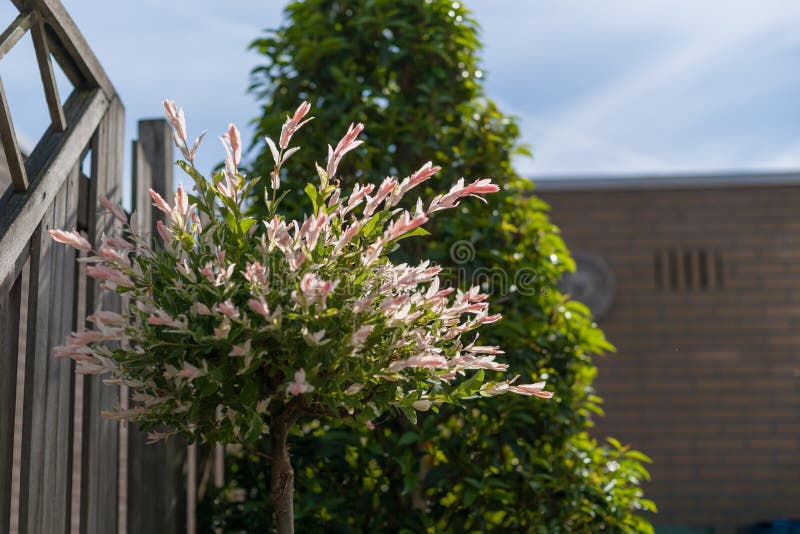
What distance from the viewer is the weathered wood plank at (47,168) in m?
1.78

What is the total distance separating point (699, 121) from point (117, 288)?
15.4 ft

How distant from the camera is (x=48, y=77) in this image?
81.0 inches

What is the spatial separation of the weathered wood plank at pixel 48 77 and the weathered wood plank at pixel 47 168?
31 millimetres

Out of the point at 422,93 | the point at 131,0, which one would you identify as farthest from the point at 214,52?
the point at 422,93

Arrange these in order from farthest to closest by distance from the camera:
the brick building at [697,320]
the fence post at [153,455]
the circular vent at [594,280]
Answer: the circular vent at [594,280] < the brick building at [697,320] < the fence post at [153,455]

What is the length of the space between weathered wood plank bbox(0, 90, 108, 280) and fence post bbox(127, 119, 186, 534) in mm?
269

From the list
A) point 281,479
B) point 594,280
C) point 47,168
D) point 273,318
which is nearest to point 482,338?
point 281,479

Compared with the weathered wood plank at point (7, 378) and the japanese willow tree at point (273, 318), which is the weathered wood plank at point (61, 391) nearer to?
the weathered wood plank at point (7, 378)

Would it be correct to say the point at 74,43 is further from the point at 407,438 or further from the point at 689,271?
the point at 689,271

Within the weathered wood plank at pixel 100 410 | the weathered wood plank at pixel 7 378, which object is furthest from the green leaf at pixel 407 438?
the weathered wood plank at pixel 7 378

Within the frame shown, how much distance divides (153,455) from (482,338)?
103 centimetres

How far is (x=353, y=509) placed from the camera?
2.62 meters

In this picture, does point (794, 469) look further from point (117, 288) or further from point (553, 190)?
point (117, 288)

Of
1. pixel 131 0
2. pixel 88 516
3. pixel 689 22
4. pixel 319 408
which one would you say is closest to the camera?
pixel 319 408
